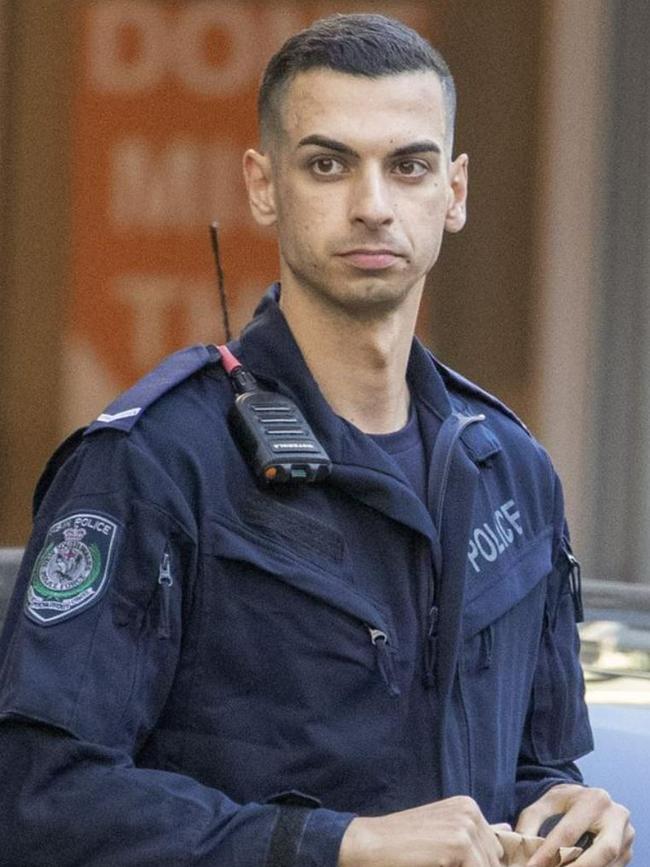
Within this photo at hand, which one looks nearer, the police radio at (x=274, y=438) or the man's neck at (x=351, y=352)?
the police radio at (x=274, y=438)

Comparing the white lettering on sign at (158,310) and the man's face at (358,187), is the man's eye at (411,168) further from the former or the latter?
the white lettering on sign at (158,310)

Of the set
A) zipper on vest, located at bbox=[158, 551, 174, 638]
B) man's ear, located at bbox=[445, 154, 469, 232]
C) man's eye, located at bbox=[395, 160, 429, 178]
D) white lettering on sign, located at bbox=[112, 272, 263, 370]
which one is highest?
man's eye, located at bbox=[395, 160, 429, 178]

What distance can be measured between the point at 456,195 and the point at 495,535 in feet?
1.38

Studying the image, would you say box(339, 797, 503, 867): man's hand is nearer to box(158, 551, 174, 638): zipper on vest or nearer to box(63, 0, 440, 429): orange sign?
box(158, 551, 174, 638): zipper on vest

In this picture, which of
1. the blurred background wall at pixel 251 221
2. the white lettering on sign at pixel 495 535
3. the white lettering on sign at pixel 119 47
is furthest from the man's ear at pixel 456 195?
the white lettering on sign at pixel 119 47

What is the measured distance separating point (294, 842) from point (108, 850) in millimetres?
185

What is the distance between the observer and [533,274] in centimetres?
638

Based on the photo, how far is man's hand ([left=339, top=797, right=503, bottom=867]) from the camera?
2.17m

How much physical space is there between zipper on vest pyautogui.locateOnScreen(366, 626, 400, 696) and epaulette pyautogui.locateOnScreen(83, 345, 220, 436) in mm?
334

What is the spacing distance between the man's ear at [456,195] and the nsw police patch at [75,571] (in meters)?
0.63

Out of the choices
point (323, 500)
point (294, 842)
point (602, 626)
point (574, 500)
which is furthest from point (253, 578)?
point (574, 500)

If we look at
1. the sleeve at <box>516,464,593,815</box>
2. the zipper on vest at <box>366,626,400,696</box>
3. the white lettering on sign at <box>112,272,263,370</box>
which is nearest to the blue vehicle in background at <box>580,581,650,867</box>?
the sleeve at <box>516,464,593,815</box>

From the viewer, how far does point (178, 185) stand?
6.61 m

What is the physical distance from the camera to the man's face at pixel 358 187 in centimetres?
243
